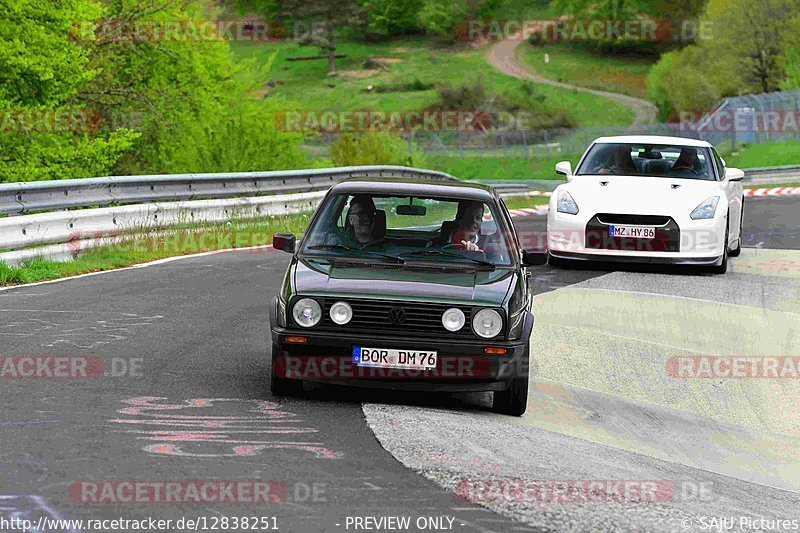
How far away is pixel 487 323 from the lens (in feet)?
26.0

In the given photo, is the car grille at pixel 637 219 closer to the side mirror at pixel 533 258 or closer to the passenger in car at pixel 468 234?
the side mirror at pixel 533 258

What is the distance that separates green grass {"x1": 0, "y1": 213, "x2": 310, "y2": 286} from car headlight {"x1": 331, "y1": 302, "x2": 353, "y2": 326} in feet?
22.9

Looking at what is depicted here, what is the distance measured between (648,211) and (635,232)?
0.96ft

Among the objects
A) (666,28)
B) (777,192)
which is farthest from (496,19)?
(777,192)

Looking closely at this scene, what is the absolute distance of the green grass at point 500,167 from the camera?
61.9 meters

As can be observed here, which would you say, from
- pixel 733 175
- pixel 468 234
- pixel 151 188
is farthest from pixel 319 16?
pixel 468 234

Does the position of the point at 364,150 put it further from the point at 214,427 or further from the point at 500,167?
the point at 214,427

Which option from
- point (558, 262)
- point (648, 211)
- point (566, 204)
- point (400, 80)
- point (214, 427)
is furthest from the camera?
point (400, 80)

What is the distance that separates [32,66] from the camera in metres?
26.9

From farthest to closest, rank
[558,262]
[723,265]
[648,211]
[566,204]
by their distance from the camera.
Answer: [558,262]
[723,265]
[566,204]
[648,211]

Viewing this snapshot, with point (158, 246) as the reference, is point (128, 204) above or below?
above

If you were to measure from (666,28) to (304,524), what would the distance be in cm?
14471

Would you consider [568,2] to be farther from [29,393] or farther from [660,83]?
[29,393]

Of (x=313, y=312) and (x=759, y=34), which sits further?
(x=759, y=34)
